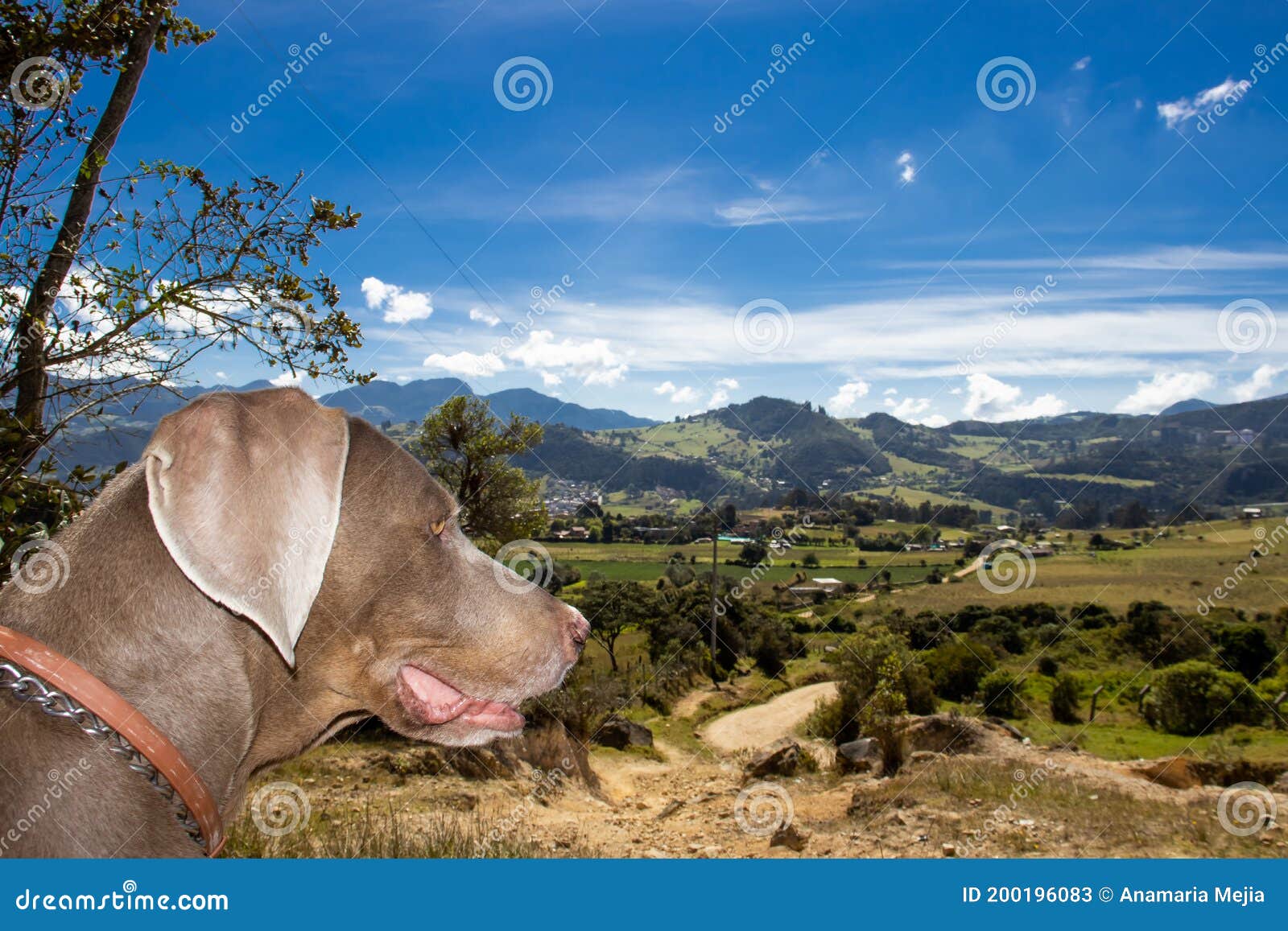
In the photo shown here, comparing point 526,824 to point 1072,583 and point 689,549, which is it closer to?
point 689,549

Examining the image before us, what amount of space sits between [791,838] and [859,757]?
40.6 feet

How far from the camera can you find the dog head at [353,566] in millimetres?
1500

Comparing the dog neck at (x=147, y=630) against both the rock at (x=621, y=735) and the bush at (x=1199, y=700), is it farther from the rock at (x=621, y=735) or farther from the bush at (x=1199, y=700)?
the bush at (x=1199, y=700)

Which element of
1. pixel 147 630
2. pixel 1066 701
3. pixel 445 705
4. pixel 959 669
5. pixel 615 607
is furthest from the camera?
pixel 959 669

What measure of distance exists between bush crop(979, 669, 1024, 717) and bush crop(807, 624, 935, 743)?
6.32 m

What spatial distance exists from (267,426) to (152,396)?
3.24 m

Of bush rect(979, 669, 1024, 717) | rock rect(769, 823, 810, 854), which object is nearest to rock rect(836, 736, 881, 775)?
rock rect(769, 823, 810, 854)

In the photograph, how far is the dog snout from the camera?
2.47m

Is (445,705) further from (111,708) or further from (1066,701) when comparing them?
(1066,701)

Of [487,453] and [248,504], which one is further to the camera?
[487,453]

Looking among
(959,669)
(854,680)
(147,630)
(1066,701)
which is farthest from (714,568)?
(1066,701)

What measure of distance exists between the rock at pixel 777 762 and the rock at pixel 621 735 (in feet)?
17.5

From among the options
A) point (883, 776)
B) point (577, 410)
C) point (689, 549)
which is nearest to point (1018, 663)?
point (689, 549)

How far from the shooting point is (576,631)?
8.28 ft
